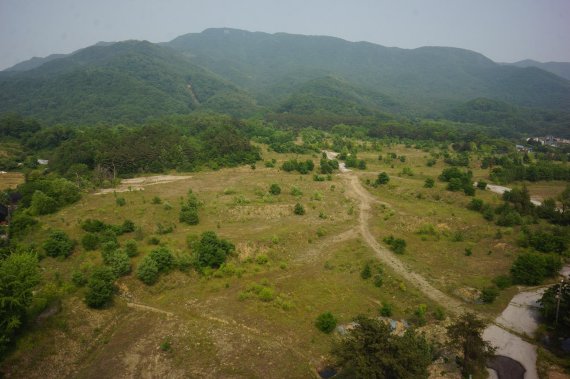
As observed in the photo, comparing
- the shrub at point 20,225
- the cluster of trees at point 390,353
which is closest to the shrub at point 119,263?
the shrub at point 20,225

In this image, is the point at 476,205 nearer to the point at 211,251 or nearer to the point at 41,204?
the point at 211,251

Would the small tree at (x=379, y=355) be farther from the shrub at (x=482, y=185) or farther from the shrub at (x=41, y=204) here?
the shrub at (x=482, y=185)

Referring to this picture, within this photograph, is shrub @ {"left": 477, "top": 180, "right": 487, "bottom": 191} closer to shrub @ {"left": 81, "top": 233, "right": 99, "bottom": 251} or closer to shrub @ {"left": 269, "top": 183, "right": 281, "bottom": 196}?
shrub @ {"left": 269, "top": 183, "right": 281, "bottom": 196}

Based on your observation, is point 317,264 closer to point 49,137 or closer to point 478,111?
point 49,137

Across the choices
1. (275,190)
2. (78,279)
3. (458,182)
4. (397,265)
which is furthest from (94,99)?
(397,265)

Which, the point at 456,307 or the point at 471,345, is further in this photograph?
the point at 456,307

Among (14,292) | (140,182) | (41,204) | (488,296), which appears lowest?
(140,182)

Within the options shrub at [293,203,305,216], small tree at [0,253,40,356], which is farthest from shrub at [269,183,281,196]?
small tree at [0,253,40,356]
